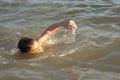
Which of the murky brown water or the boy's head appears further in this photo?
the boy's head

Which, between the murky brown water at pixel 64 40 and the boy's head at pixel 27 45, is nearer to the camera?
the murky brown water at pixel 64 40

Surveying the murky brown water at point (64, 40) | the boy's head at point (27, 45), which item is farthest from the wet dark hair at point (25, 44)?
the murky brown water at point (64, 40)

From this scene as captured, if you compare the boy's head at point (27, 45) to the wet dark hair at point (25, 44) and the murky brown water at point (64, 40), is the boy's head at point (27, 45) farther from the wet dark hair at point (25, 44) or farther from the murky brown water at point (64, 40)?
the murky brown water at point (64, 40)

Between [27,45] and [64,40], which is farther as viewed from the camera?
[64,40]

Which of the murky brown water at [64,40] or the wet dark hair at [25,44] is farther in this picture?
the wet dark hair at [25,44]

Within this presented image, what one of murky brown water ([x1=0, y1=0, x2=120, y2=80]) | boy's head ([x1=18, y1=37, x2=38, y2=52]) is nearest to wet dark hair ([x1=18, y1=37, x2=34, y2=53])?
boy's head ([x1=18, y1=37, x2=38, y2=52])

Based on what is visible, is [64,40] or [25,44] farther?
[64,40]

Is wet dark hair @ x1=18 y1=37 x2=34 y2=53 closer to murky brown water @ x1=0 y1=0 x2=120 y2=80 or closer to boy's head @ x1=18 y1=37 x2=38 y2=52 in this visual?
boy's head @ x1=18 y1=37 x2=38 y2=52

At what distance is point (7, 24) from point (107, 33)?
2503 mm

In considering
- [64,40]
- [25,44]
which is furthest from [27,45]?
[64,40]

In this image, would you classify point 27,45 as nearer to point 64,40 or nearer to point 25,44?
point 25,44

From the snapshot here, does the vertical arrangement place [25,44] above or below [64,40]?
above

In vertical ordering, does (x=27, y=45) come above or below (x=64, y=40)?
above

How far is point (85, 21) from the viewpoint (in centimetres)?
780
